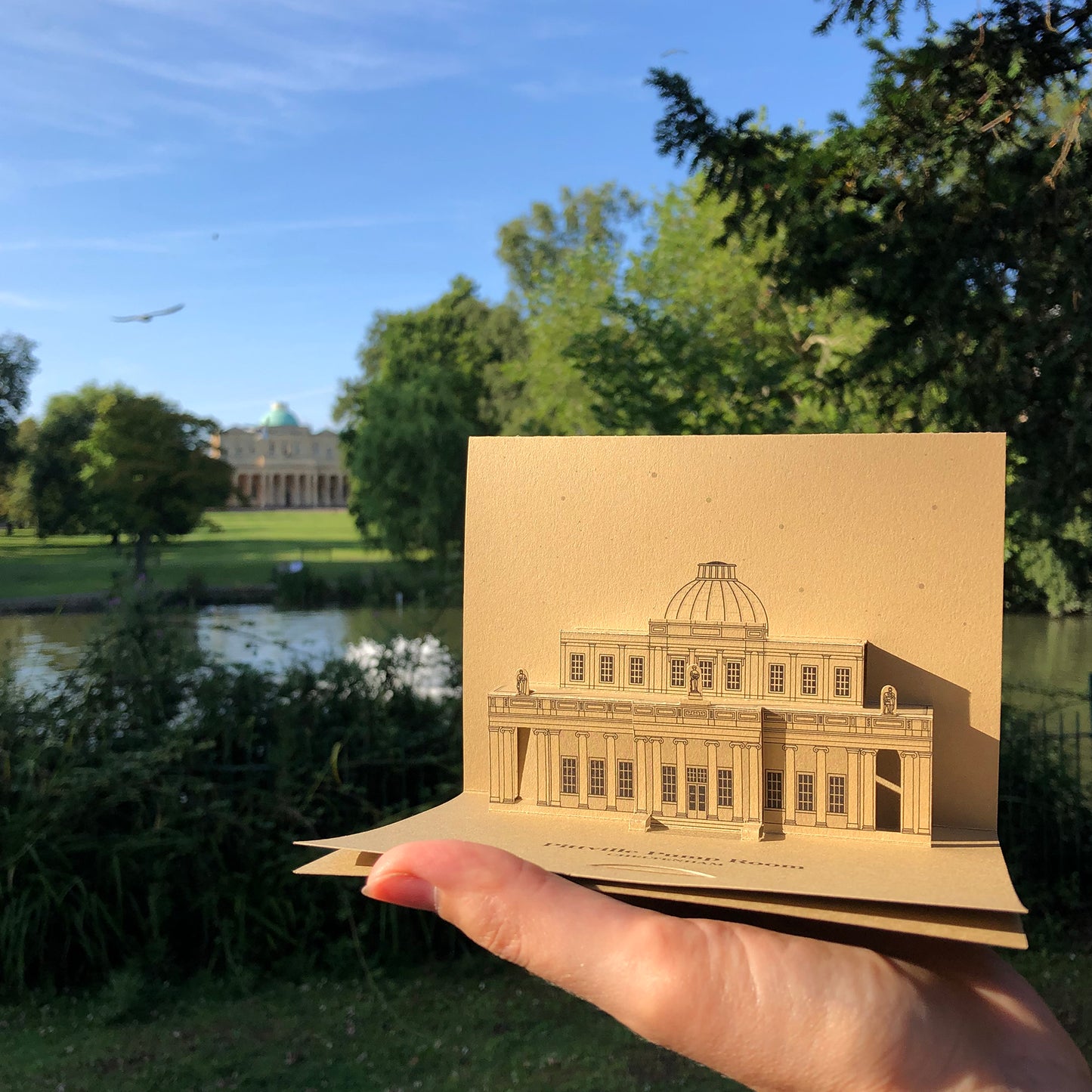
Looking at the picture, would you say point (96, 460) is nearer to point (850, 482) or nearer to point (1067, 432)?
point (1067, 432)

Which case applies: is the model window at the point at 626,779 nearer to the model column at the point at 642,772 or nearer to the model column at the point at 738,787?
the model column at the point at 642,772

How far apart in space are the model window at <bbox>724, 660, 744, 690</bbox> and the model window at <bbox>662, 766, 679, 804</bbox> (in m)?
0.15

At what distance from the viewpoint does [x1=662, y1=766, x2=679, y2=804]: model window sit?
1406 millimetres

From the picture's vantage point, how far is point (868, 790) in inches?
53.1

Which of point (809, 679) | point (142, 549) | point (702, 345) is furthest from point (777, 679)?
point (702, 345)

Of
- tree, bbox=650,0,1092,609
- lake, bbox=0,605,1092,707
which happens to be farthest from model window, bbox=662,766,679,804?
lake, bbox=0,605,1092,707

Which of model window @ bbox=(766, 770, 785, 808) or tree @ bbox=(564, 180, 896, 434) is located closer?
model window @ bbox=(766, 770, 785, 808)

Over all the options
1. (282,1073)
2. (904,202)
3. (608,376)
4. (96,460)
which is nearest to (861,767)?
(904,202)

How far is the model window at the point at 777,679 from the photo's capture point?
1412 millimetres

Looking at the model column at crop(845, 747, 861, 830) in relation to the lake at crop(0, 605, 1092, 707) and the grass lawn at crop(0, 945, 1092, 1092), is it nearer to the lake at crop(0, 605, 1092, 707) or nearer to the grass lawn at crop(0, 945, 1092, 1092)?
the grass lawn at crop(0, 945, 1092, 1092)

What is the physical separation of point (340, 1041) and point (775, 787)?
318 centimetres

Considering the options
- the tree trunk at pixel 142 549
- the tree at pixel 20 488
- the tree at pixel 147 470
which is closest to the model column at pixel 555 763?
the tree trunk at pixel 142 549

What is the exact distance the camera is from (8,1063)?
3600 mm

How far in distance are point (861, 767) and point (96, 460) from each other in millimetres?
10161
